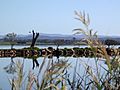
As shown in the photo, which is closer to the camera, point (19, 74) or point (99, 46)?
point (19, 74)

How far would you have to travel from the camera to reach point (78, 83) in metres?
2.52

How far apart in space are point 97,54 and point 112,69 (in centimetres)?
13

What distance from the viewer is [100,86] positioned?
6.57 feet

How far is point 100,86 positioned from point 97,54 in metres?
0.19

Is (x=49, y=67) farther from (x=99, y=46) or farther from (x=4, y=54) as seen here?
(x=4, y=54)

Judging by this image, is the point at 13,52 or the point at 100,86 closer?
the point at 100,86

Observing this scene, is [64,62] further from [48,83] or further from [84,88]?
[84,88]

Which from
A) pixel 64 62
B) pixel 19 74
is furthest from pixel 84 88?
pixel 19 74

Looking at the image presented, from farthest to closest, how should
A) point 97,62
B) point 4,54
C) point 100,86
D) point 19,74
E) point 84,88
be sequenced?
1. point 4,54
2. point 84,88
3. point 97,62
4. point 100,86
5. point 19,74

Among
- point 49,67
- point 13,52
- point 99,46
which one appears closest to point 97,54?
point 99,46

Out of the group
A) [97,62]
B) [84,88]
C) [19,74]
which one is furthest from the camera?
[84,88]

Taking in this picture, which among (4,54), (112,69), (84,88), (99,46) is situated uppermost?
(99,46)

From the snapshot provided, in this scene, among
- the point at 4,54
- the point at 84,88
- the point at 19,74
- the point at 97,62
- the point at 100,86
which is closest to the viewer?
the point at 19,74

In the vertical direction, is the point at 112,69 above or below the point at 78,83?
above
